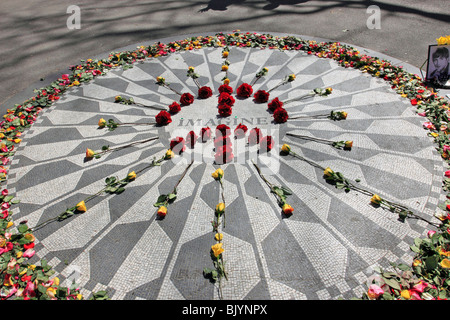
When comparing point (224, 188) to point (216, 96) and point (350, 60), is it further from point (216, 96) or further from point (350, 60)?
point (350, 60)

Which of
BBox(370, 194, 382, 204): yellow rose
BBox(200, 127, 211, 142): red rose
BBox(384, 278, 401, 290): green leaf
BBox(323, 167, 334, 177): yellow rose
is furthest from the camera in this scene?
BBox(200, 127, 211, 142): red rose

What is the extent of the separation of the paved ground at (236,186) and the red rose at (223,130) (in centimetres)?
58

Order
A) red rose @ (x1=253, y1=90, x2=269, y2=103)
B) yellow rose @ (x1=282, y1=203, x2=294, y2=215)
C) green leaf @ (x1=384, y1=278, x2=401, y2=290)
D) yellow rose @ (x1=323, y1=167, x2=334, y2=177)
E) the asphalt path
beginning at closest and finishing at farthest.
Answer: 1. green leaf @ (x1=384, y1=278, x2=401, y2=290)
2. yellow rose @ (x1=282, y1=203, x2=294, y2=215)
3. yellow rose @ (x1=323, y1=167, x2=334, y2=177)
4. red rose @ (x1=253, y1=90, x2=269, y2=103)
5. the asphalt path

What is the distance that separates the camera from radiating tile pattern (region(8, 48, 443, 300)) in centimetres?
402

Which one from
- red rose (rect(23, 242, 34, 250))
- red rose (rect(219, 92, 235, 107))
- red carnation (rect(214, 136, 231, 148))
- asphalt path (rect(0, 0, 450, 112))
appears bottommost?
red rose (rect(23, 242, 34, 250))

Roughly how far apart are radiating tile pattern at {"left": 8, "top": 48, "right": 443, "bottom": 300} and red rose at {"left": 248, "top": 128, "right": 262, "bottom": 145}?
0.22m

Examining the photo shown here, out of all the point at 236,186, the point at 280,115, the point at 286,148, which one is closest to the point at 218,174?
the point at 236,186

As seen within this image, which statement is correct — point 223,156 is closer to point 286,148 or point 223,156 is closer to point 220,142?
point 220,142

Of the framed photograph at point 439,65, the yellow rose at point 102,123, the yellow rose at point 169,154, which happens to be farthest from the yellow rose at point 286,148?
the framed photograph at point 439,65

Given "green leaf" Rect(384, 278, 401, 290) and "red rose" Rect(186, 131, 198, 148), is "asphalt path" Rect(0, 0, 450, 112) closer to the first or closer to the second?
"red rose" Rect(186, 131, 198, 148)

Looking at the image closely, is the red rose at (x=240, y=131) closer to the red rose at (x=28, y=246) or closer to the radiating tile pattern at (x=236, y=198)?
the radiating tile pattern at (x=236, y=198)

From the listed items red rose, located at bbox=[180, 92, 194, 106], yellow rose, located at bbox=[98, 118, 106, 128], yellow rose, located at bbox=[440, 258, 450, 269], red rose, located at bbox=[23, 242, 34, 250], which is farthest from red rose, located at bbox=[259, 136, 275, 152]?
red rose, located at bbox=[23, 242, 34, 250]

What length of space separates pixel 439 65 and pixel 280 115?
4613 mm

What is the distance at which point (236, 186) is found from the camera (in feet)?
17.3
